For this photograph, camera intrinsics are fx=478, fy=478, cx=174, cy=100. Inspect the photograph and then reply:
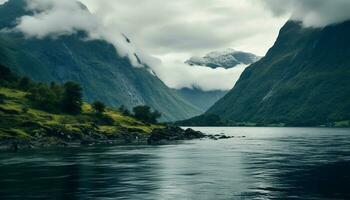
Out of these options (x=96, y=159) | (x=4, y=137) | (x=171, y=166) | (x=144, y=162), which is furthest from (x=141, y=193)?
(x=4, y=137)

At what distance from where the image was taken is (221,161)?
408ft

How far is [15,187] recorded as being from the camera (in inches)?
3071

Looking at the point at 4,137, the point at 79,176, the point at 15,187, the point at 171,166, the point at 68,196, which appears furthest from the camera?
the point at 4,137

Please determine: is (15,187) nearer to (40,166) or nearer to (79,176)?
(79,176)

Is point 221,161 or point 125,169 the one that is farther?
point 221,161

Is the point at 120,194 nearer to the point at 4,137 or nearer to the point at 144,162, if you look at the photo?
the point at 144,162

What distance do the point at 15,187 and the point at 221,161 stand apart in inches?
2364

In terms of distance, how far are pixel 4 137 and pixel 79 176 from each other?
3977 inches

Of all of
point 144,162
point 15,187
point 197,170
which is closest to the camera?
point 15,187

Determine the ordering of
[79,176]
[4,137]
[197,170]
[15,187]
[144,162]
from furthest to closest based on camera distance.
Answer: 1. [4,137]
2. [144,162]
3. [197,170]
4. [79,176]
5. [15,187]

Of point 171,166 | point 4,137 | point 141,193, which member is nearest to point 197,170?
point 171,166

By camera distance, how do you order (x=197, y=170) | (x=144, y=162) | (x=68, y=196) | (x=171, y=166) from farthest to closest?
(x=144, y=162) → (x=171, y=166) → (x=197, y=170) → (x=68, y=196)

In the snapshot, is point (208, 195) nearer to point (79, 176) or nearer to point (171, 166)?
point (79, 176)

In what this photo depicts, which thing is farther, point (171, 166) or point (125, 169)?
point (171, 166)
